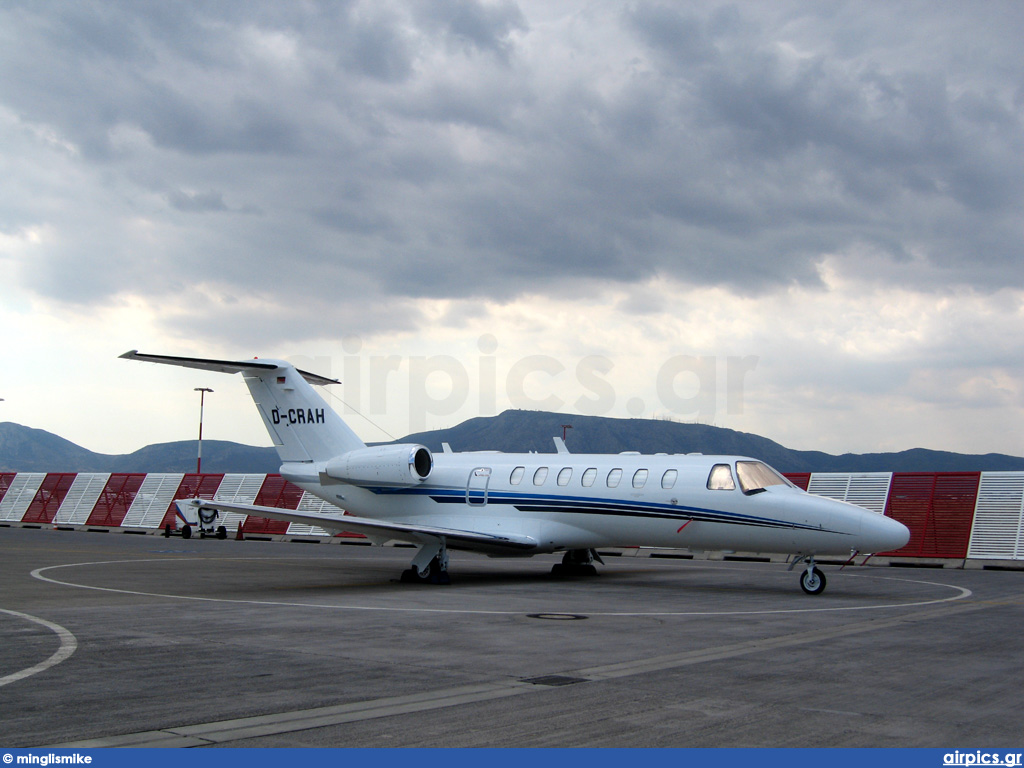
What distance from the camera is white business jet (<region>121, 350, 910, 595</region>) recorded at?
1755 centimetres

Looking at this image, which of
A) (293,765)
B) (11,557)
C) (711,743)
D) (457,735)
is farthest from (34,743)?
(11,557)

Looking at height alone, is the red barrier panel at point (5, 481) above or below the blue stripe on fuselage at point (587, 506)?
below

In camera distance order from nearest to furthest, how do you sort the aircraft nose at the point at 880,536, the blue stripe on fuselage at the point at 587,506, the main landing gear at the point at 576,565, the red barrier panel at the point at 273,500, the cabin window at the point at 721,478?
the aircraft nose at the point at 880,536
the blue stripe on fuselage at the point at 587,506
the cabin window at the point at 721,478
the main landing gear at the point at 576,565
the red barrier panel at the point at 273,500

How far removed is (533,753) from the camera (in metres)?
5.98

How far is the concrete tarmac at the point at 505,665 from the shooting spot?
6.62 m

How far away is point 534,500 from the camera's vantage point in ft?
67.8

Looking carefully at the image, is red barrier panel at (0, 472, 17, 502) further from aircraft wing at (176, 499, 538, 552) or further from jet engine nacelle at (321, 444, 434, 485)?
aircraft wing at (176, 499, 538, 552)

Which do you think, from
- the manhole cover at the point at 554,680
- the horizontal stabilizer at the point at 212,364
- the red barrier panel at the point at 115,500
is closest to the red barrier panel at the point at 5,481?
the red barrier panel at the point at 115,500

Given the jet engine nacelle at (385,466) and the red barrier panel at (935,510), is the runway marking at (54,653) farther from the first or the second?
the red barrier panel at (935,510)

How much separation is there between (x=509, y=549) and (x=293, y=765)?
47.7 feet

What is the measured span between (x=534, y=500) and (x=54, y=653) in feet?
39.9

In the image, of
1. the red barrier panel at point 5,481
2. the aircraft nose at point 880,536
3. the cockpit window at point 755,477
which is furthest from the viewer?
the red barrier panel at point 5,481

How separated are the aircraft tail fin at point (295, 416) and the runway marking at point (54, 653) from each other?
10536mm

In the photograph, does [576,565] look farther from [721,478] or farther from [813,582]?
[813,582]
